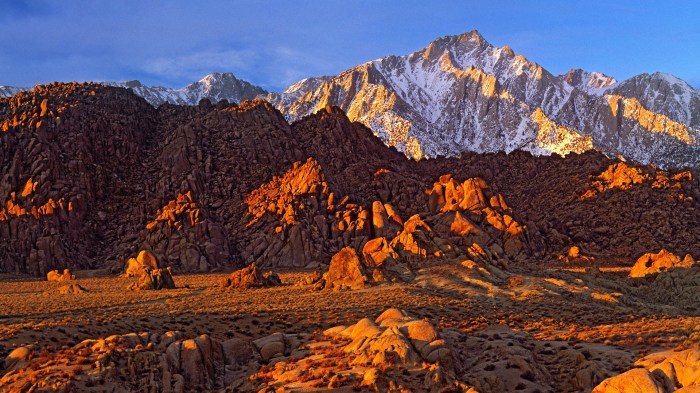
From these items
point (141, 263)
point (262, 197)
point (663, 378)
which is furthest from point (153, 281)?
point (663, 378)

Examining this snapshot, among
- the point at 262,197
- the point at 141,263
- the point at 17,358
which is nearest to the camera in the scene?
the point at 17,358

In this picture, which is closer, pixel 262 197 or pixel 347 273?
pixel 347 273

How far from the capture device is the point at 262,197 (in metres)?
106

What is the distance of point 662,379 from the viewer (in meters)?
18.6

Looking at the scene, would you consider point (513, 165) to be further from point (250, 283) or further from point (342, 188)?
point (250, 283)

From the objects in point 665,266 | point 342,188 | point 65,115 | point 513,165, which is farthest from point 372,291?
point 513,165

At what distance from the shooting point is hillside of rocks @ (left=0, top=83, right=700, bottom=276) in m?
91.5

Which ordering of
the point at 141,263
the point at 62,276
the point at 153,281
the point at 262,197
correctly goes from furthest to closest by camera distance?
1. the point at 262,197
2. the point at 141,263
3. the point at 62,276
4. the point at 153,281

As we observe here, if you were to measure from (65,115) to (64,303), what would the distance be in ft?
261

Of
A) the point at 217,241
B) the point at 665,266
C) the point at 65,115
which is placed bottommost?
the point at 665,266

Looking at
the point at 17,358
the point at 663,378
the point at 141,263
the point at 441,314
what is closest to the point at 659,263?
the point at 441,314

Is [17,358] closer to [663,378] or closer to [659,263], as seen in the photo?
[663,378]

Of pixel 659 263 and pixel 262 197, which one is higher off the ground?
pixel 262 197

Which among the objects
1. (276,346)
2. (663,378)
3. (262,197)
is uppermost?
(262,197)
